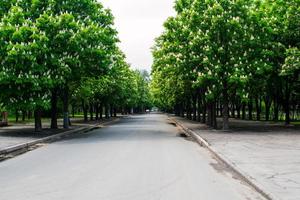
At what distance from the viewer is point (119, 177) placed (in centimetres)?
1223

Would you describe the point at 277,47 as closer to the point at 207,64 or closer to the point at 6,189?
the point at 207,64

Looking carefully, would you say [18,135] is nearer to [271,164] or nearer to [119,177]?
[119,177]

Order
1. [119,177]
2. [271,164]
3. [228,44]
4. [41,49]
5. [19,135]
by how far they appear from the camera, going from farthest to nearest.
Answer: [228,44], [19,135], [41,49], [271,164], [119,177]

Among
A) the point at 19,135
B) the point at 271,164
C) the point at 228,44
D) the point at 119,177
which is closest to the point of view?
the point at 119,177

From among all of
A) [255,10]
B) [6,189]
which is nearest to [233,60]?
[255,10]

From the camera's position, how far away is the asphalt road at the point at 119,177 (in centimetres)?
981

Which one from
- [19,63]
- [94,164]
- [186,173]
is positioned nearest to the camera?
[186,173]

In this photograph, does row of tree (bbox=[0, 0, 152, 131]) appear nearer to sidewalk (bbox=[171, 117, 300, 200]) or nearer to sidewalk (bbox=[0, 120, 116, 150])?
sidewalk (bbox=[0, 120, 116, 150])

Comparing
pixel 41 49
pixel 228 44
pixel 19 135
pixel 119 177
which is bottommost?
pixel 119 177

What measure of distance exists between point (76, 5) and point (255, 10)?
11.2 meters

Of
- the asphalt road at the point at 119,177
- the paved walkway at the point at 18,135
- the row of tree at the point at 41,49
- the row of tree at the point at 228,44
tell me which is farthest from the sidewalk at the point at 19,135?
the row of tree at the point at 228,44

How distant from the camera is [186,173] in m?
13.1

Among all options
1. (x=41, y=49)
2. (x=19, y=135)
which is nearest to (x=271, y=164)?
(x=41, y=49)

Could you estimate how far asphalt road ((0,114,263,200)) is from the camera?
Answer: 9812mm
